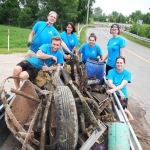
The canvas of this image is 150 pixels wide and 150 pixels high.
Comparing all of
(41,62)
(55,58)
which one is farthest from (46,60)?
(55,58)

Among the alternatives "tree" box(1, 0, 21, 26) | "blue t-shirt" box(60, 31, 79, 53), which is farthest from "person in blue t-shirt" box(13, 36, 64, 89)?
"tree" box(1, 0, 21, 26)

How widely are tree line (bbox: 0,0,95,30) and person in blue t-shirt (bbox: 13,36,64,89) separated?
31.8m

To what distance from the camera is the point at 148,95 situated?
301 inches

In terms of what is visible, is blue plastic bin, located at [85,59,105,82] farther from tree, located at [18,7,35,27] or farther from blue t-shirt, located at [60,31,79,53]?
tree, located at [18,7,35,27]

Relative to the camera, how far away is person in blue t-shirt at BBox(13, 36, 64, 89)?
5.04 metres

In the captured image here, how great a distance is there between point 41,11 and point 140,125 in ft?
129

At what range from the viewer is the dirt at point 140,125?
4629mm

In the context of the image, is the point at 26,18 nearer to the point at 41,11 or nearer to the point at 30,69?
the point at 41,11

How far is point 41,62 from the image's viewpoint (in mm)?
5219

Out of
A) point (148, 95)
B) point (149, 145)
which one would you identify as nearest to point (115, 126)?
point (149, 145)

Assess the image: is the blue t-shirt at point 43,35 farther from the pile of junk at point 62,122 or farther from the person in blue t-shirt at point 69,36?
the pile of junk at point 62,122

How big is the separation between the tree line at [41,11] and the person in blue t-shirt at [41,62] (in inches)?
1252

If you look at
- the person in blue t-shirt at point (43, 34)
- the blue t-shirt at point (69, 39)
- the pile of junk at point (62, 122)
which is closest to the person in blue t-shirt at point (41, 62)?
the pile of junk at point (62, 122)

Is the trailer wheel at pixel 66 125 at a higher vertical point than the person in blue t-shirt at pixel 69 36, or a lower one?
lower
